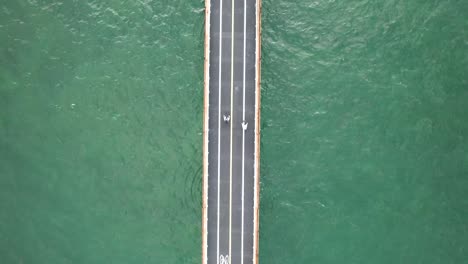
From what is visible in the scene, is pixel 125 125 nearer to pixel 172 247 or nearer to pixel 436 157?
pixel 172 247

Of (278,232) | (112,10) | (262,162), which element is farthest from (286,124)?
(112,10)

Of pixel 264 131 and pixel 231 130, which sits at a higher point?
pixel 231 130

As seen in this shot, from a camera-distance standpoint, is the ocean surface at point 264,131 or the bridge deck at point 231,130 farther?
the ocean surface at point 264,131

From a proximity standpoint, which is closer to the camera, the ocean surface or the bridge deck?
the bridge deck

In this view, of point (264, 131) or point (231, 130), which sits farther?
point (264, 131)
